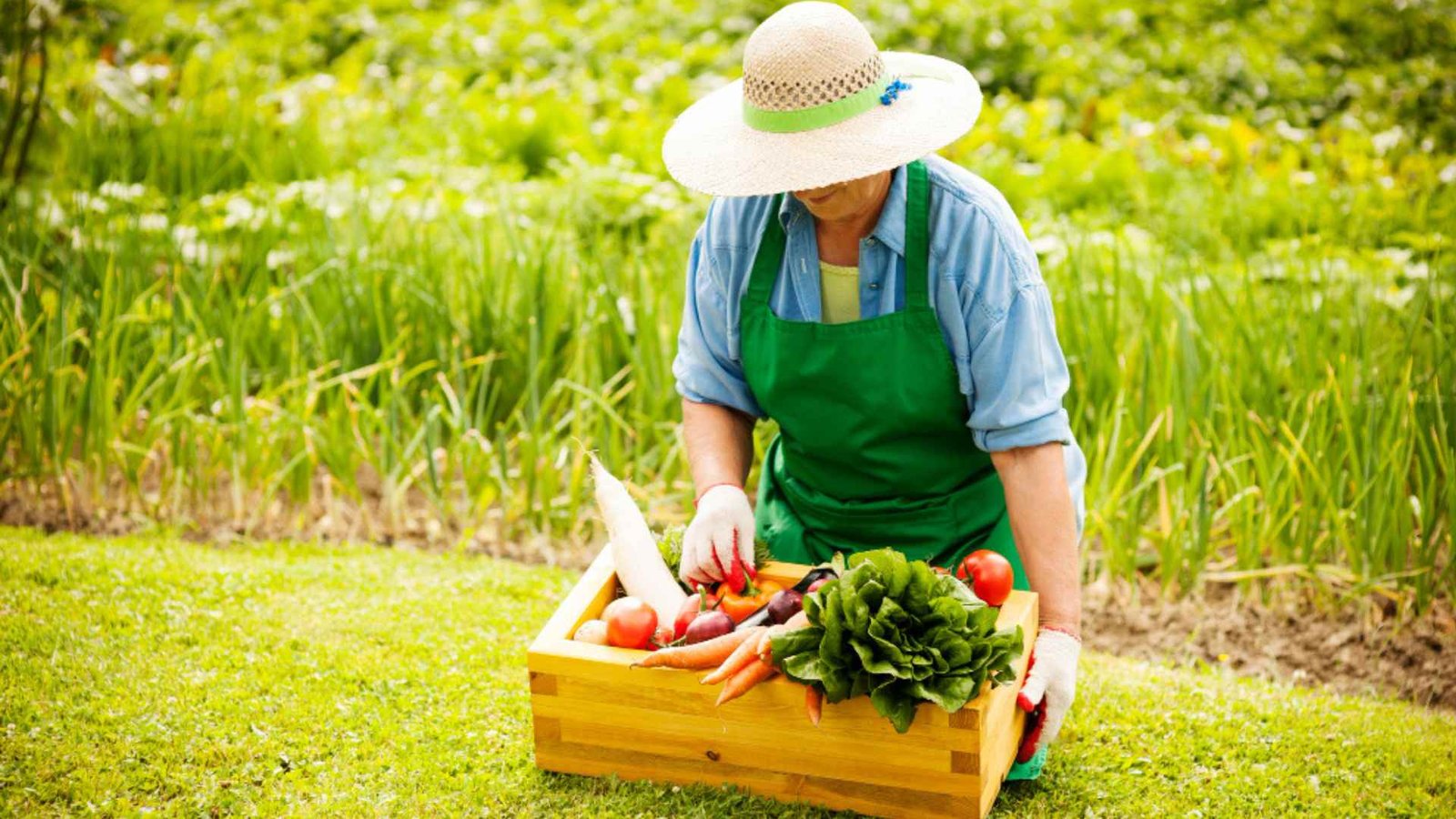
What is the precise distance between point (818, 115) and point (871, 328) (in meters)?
0.38

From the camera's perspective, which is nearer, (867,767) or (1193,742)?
(867,767)

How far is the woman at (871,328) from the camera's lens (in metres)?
2.15

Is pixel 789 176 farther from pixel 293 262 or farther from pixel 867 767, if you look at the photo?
pixel 293 262

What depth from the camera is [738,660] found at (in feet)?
7.11

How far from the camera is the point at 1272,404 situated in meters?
3.29

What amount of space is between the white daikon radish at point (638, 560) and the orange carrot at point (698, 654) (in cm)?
24

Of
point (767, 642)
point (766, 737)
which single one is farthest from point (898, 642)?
point (766, 737)

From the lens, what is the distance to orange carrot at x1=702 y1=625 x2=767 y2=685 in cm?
216

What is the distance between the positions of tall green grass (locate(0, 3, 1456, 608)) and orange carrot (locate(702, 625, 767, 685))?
1294 mm

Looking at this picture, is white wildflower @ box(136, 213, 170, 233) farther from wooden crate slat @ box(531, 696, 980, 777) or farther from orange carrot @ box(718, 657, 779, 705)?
orange carrot @ box(718, 657, 779, 705)

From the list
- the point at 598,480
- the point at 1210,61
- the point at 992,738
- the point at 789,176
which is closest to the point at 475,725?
the point at 598,480

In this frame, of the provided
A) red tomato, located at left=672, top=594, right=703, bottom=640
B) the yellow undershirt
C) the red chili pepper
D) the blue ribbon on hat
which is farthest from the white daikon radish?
the blue ribbon on hat

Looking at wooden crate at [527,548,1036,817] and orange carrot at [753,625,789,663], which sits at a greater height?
orange carrot at [753,625,789,663]

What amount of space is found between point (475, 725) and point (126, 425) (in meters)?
1.52
